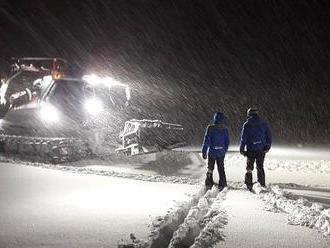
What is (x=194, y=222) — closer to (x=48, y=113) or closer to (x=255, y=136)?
(x=255, y=136)

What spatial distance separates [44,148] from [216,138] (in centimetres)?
654

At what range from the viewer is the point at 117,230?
19.9ft

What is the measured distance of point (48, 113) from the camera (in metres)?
15.9

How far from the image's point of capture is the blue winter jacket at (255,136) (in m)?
11.2

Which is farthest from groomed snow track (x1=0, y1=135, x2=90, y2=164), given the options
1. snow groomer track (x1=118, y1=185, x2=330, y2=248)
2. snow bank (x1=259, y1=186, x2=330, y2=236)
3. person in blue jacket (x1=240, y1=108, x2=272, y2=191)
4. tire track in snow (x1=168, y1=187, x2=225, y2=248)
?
snow bank (x1=259, y1=186, x2=330, y2=236)

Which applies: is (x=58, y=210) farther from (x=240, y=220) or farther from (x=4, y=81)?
(x=4, y=81)

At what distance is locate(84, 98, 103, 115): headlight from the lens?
674 inches

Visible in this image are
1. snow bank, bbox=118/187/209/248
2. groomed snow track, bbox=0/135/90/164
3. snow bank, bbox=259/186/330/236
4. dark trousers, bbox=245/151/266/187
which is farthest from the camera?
groomed snow track, bbox=0/135/90/164

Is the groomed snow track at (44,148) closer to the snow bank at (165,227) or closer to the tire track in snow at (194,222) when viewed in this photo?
the tire track in snow at (194,222)

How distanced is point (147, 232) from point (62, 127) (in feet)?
35.3

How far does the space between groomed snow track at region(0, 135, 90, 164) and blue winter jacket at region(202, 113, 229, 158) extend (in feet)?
19.3

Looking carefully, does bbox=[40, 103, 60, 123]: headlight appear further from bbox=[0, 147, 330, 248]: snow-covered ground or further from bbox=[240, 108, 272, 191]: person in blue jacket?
bbox=[240, 108, 272, 191]: person in blue jacket

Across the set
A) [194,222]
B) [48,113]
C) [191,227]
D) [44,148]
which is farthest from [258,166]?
[48,113]

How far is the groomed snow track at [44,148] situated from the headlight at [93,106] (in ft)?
4.66
